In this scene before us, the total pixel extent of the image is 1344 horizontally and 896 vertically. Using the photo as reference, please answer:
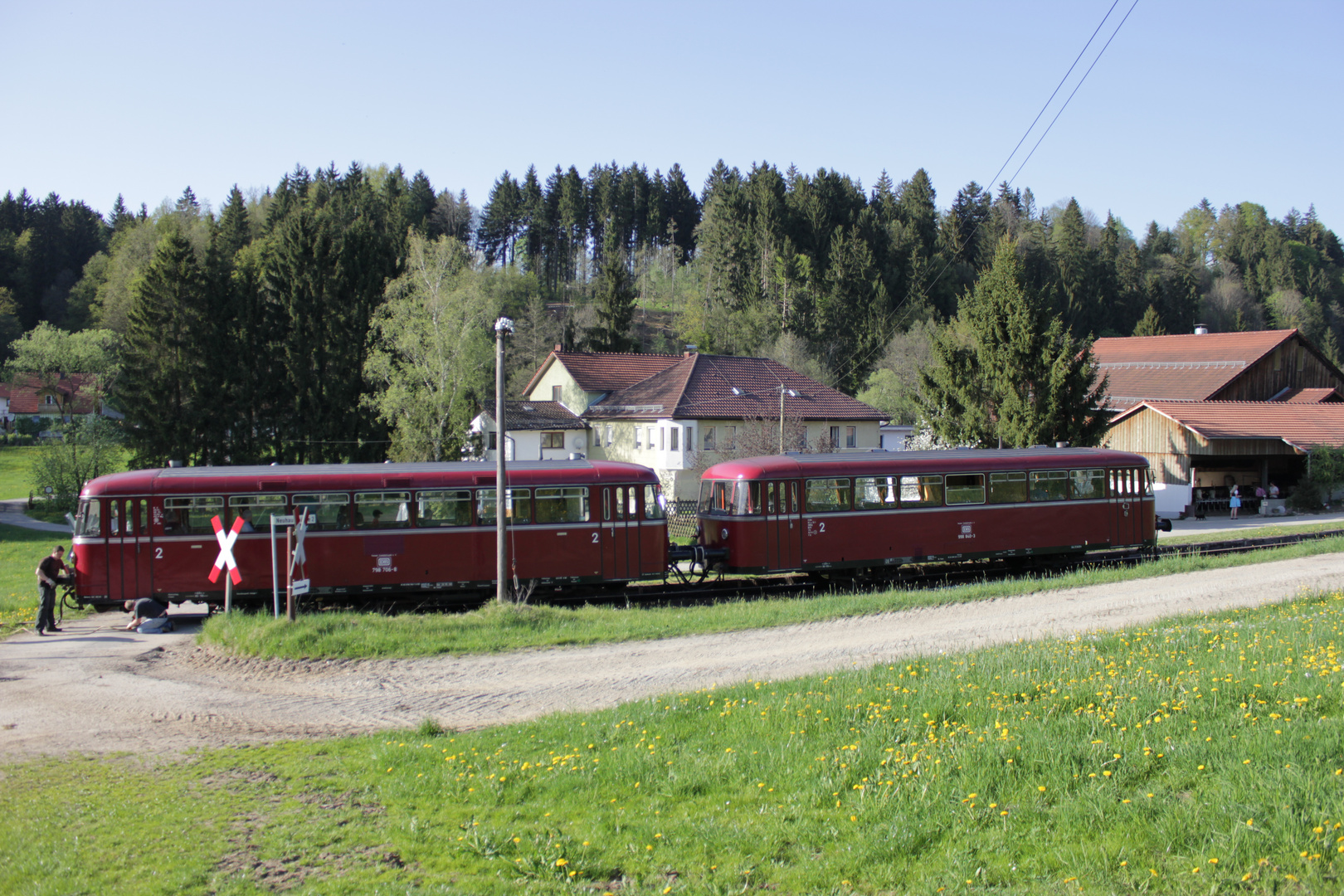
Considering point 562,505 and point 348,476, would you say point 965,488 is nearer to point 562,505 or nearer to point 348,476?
point 562,505

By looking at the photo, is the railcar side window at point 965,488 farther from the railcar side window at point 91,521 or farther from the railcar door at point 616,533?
the railcar side window at point 91,521

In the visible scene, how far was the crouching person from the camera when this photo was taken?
17.0 m

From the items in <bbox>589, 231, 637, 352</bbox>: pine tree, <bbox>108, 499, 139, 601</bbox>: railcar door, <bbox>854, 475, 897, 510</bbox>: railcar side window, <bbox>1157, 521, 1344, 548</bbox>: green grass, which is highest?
<bbox>589, 231, 637, 352</bbox>: pine tree

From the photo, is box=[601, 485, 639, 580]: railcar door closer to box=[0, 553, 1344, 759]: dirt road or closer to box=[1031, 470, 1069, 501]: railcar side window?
box=[0, 553, 1344, 759]: dirt road

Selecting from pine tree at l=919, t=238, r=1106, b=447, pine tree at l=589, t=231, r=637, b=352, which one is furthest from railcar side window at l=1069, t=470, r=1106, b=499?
pine tree at l=589, t=231, r=637, b=352

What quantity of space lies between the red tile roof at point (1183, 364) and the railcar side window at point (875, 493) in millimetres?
31109

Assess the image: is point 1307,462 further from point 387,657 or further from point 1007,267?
point 387,657

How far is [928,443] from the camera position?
153 ft

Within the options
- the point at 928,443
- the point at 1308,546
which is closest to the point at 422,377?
the point at 928,443

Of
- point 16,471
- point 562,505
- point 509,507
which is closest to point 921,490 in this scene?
point 562,505

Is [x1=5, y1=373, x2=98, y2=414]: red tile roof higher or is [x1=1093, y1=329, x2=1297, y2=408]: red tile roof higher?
[x1=5, y1=373, x2=98, y2=414]: red tile roof

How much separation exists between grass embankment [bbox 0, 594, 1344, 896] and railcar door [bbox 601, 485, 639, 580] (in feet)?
31.6

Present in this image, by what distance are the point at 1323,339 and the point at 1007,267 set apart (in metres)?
85.6

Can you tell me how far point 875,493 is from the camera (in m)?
21.3
